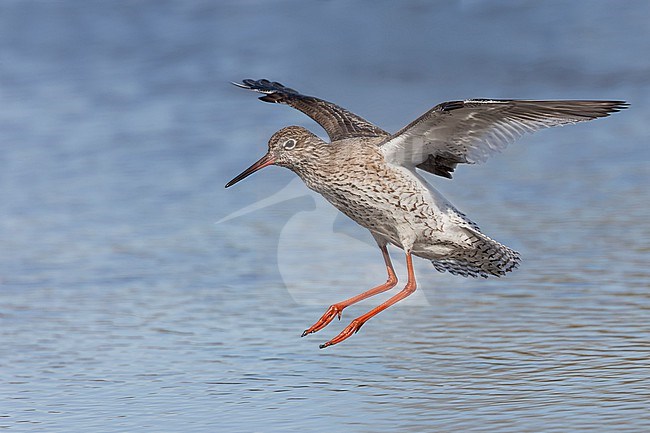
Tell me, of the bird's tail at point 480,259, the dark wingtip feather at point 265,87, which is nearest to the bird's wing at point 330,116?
the dark wingtip feather at point 265,87

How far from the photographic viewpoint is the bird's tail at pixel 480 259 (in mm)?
6344

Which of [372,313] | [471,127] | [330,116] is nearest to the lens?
[471,127]

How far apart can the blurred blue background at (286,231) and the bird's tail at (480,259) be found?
0.30 m

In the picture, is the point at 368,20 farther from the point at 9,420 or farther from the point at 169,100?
the point at 9,420

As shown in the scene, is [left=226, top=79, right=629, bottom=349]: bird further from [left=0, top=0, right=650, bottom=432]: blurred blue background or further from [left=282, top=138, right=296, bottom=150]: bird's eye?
[left=0, top=0, right=650, bottom=432]: blurred blue background

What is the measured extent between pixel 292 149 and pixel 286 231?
2.07 m

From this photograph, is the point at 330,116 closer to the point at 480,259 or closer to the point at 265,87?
the point at 265,87

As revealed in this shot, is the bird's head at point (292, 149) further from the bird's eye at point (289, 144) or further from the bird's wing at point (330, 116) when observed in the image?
the bird's wing at point (330, 116)

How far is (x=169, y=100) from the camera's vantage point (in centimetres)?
1123

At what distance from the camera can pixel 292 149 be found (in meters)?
6.34

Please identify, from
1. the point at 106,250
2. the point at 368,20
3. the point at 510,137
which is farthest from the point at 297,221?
the point at 368,20

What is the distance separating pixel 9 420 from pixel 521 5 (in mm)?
7326

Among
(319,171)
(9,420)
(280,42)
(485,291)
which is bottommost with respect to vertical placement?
(9,420)

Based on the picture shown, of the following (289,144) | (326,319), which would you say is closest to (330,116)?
(289,144)
